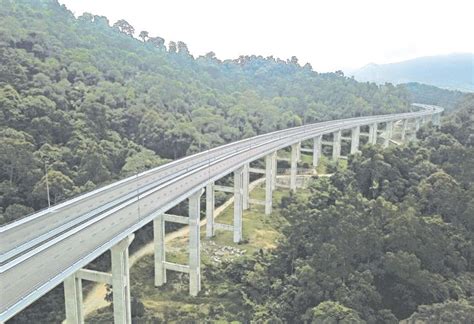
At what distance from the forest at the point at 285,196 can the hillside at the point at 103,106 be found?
234 millimetres

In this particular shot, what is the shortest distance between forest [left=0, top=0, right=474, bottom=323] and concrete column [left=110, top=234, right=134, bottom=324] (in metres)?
6.06

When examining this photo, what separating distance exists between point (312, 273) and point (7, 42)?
67418mm

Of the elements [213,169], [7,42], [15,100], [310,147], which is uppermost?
[7,42]

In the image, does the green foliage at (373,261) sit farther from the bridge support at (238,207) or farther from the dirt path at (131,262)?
the dirt path at (131,262)

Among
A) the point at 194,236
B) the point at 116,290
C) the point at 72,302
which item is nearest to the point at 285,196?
the point at 194,236

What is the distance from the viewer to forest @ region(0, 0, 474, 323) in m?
33.6

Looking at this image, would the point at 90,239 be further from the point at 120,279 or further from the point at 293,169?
the point at 293,169

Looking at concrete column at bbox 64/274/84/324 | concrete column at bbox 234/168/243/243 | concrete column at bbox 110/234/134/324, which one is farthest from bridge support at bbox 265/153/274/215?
concrete column at bbox 64/274/84/324

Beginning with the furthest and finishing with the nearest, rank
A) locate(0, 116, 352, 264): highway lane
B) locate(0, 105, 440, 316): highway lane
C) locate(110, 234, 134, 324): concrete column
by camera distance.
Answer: locate(110, 234, 134, 324): concrete column < locate(0, 116, 352, 264): highway lane < locate(0, 105, 440, 316): highway lane

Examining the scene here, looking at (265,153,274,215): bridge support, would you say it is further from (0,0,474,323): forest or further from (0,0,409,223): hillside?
(0,0,409,223): hillside

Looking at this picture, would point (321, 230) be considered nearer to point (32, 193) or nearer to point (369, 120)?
point (32, 193)

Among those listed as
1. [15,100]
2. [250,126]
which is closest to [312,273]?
[15,100]

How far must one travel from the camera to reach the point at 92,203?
33.3 meters

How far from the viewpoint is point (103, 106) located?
66.9 m
